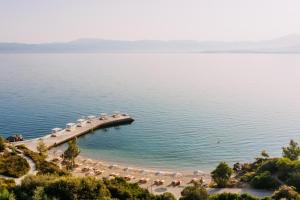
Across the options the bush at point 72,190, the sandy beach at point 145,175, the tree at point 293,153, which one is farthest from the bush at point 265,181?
the bush at point 72,190

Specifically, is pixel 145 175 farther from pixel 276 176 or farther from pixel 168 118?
pixel 168 118

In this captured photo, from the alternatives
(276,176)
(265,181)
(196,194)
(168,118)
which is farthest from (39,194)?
(168,118)

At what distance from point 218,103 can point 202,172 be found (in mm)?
55970

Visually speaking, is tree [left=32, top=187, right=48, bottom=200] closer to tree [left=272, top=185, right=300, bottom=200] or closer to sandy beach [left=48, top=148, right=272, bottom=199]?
sandy beach [left=48, top=148, right=272, bottom=199]

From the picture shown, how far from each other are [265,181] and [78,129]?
41627 mm

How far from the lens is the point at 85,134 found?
70250 millimetres

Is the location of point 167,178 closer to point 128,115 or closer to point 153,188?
point 153,188

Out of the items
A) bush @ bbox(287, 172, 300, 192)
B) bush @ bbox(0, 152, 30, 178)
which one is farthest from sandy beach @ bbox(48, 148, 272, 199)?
bush @ bbox(0, 152, 30, 178)

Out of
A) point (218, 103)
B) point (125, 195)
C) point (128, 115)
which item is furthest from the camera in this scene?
point (218, 103)

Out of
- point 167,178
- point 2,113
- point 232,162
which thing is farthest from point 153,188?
point 2,113

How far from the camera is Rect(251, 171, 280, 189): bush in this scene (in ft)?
119

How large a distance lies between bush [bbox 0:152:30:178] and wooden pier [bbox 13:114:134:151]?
12.9 metres

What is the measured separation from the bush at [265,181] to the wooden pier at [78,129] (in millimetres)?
32799

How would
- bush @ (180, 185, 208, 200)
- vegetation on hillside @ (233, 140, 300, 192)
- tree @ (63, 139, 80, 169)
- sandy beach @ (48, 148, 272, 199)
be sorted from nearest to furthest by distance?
bush @ (180, 185, 208, 200) < vegetation on hillside @ (233, 140, 300, 192) < sandy beach @ (48, 148, 272, 199) < tree @ (63, 139, 80, 169)
